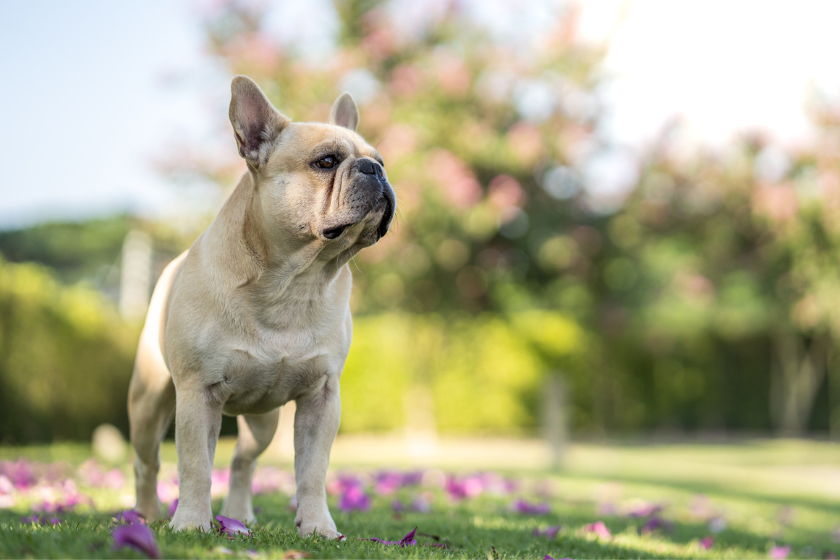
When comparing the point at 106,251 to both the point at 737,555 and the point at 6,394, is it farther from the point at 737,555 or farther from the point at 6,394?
the point at 737,555

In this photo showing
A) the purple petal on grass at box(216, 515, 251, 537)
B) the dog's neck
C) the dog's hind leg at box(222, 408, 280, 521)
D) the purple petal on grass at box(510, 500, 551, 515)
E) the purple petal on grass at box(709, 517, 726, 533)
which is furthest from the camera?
the purple petal on grass at box(709, 517, 726, 533)

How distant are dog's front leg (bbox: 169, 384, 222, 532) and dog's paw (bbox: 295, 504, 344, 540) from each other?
402 millimetres

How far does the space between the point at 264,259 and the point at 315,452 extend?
3.09ft

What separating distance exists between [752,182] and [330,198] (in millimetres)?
18548

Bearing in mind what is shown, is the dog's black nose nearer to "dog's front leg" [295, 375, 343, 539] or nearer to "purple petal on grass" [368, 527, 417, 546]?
"dog's front leg" [295, 375, 343, 539]

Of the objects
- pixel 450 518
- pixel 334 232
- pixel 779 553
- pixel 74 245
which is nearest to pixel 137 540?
pixel 334 232

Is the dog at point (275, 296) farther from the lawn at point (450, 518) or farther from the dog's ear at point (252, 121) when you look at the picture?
the lawn at point (450, 518)

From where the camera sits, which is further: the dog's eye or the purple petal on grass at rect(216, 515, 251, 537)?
the dog's eye

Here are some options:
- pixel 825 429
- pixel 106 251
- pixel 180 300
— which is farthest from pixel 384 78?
pixel 106 251

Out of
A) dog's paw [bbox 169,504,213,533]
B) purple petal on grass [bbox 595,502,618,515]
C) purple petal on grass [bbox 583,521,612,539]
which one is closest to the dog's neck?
dog's paw [bbox 169,504,213,533]

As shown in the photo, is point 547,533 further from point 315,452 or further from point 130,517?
point 130,517

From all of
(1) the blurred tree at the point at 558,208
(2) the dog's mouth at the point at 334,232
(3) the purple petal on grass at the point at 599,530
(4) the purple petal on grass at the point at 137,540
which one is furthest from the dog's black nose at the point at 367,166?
(1) the blurred tree at the point at 558,208

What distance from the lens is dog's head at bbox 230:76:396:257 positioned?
130 inches

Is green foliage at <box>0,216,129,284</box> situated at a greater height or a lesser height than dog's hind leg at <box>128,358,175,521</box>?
greater
